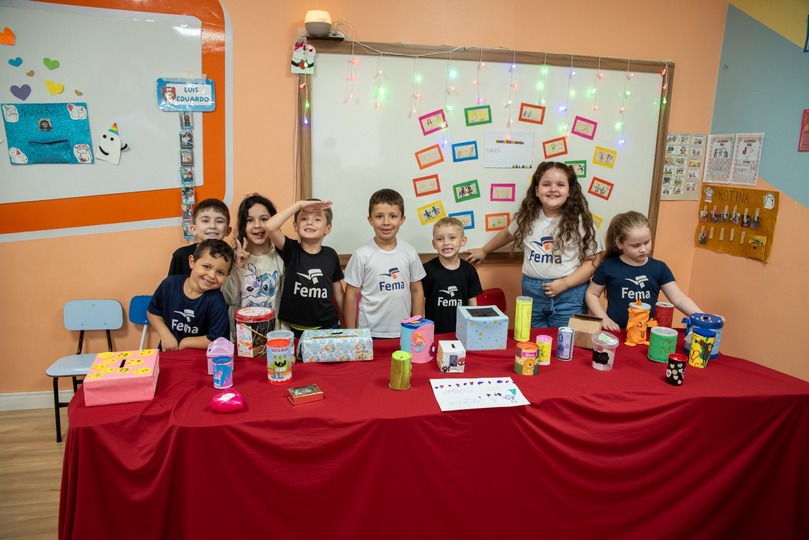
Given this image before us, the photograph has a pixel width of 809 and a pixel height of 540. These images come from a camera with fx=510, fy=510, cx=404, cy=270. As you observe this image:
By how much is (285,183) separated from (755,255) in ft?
9.32

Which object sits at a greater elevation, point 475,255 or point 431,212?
point 431,212

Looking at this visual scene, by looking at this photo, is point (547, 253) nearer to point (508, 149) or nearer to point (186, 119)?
point (508, 149)

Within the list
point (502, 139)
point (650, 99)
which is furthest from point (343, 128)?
A: point (650, 99)

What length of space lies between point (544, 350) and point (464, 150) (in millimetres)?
1576

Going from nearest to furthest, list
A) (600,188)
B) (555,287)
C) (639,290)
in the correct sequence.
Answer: (639,290) → (555,287) → (600,188)

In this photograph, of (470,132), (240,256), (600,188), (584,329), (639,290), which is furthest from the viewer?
(600,188)

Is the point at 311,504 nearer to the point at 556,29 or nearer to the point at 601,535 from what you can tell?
the point at 601,535

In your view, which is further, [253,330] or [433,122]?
[433,122]

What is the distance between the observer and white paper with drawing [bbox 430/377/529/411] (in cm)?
168

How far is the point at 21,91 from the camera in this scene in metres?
2.72

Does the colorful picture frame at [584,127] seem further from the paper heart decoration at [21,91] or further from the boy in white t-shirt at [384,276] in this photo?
the paper heart decoration at [21,91]

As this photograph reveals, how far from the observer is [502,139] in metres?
3.18

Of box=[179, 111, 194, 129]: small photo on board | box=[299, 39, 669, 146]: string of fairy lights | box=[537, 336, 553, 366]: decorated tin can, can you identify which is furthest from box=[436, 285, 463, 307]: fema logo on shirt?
box=[179, 111, 194, 129]: small photo on board

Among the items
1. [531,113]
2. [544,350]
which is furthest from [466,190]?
[544,350]
